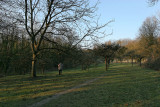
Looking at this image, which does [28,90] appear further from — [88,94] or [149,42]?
[149,42]

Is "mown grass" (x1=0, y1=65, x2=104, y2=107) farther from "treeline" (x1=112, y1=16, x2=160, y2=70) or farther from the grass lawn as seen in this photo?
"treeline" (x1=112, y1=16, x2=160, y2=70)

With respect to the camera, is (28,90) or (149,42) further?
→ (149,42)

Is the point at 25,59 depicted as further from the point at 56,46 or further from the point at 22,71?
the point at 22,71

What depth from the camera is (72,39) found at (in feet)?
40.9

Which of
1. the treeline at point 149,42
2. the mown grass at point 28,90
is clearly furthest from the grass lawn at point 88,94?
the treeline at point 149,42

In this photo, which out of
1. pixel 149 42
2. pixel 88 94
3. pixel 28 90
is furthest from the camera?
pixel 149 42

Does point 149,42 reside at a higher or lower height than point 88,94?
higher

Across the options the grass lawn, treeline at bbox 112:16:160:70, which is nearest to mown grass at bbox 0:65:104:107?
the grass lawn

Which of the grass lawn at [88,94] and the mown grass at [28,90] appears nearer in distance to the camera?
the grass lawn at [88,94]

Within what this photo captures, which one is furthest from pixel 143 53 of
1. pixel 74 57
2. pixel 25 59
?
pixel 25 59

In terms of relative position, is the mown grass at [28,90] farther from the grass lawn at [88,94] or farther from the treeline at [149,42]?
the treeline at [149,42]

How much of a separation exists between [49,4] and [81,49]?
4.65 metres

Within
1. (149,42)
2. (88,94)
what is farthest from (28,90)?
(149,42)

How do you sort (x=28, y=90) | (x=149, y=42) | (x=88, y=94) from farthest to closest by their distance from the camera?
(x=149, y=42), (x=28, y=90), (x=88, y=94)
